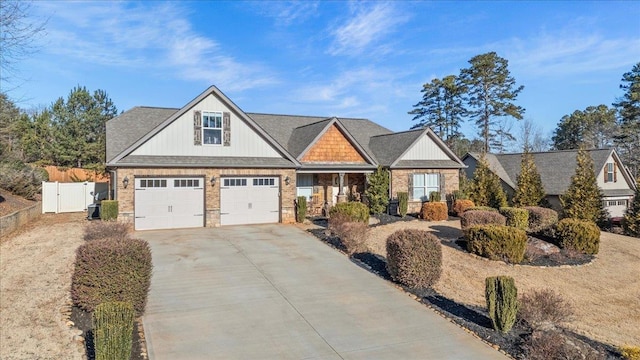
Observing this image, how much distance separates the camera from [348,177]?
23.1 meters

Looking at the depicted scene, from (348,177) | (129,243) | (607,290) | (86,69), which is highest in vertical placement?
(86,69)

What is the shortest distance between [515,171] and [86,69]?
28994 millimetres

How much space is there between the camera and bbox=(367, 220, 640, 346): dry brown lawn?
8.29 meters

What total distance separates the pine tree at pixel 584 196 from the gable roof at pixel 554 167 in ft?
18.3

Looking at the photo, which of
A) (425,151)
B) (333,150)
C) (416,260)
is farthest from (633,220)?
(416,260)

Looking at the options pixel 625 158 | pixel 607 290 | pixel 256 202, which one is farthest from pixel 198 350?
pixel 625 158

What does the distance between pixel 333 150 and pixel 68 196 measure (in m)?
15.5

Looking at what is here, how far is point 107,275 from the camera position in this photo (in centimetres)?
700

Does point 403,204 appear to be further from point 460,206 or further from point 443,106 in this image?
point 443,106

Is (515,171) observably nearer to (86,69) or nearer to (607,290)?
(607,290)

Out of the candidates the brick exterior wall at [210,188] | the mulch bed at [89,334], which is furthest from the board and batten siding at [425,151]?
the mulch bed at [89,334]

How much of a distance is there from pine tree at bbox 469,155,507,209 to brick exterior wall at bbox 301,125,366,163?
24.5 feet

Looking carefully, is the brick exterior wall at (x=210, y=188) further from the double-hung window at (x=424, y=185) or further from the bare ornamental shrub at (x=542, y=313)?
the bare ornamental shrub at (x=542, y=313)

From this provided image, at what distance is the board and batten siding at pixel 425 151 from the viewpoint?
22703mm
